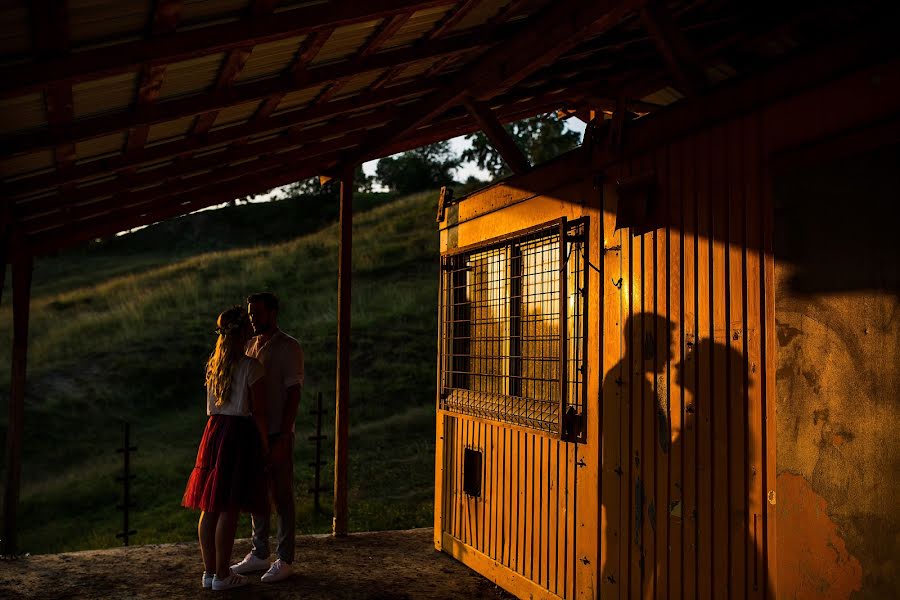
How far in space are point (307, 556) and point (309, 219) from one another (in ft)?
131

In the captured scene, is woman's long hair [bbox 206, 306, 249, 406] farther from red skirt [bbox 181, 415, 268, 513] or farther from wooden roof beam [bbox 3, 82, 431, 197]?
wooden roof beam [bbox 3, 82, 431, 197]

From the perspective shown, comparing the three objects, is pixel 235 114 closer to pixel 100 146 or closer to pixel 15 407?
pixel 100 146

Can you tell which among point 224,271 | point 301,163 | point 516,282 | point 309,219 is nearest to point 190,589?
point 516,282

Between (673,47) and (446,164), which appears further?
(446,164)

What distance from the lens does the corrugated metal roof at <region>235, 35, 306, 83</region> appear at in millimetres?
3889

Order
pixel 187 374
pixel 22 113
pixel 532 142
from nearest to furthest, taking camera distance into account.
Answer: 1. pixel 22 113
2. pixel 187 374
3. pixel 532 142

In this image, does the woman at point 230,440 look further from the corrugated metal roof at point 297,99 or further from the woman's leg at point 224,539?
the corrugated metal roof at point 297,99

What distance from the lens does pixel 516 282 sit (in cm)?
554

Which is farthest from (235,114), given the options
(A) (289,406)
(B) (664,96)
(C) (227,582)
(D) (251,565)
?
(B) (664,96)

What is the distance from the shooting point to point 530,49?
472cm

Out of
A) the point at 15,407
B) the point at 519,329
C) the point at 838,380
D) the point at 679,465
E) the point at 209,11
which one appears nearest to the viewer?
the point at 838,380

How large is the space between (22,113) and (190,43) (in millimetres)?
1032

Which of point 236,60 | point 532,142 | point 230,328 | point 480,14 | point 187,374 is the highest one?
point 532,142

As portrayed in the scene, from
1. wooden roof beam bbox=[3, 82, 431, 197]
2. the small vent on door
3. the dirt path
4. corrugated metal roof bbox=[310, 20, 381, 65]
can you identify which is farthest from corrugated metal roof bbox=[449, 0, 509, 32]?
the dirt path
